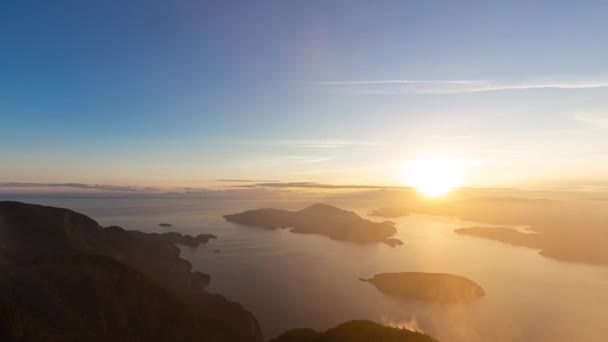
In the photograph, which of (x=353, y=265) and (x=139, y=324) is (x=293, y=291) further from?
(x=139, y=324)

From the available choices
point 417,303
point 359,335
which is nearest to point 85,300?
point 359,335

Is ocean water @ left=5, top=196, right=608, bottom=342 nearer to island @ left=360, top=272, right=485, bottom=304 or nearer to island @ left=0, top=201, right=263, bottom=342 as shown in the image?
island @ left=360, top=272, right=485, bottom=304

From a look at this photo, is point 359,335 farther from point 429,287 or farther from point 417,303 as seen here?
point 429,287

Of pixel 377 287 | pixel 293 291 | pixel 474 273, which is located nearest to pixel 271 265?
pixel 293 291

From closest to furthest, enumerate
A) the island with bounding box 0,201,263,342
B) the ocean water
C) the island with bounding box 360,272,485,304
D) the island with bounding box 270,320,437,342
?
the island with bounding box 270,320,437,342 < the island with bounding box 0,201,263,342 < the ocean water < the island with bounding box 360,272,485,304

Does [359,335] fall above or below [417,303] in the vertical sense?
above

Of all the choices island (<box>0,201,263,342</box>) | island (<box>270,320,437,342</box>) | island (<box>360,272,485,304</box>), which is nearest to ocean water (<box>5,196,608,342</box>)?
island (<box>360,272,485,304</box>)
